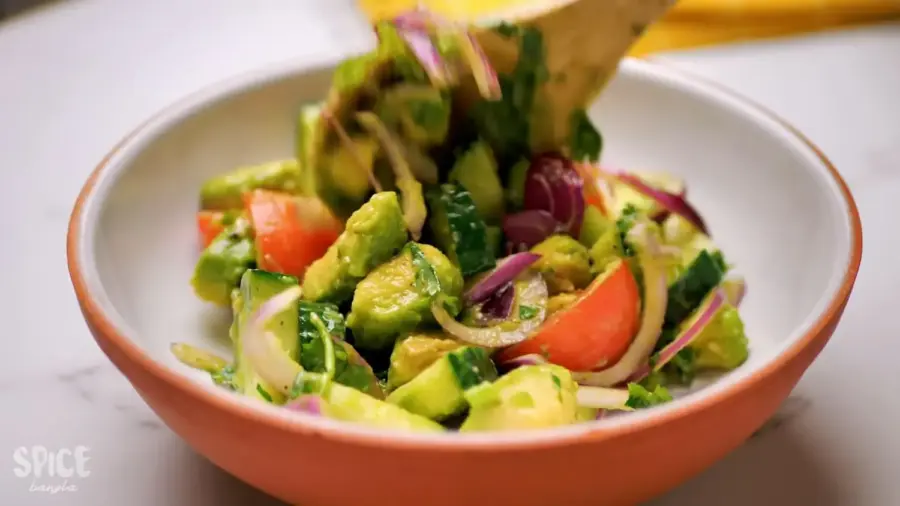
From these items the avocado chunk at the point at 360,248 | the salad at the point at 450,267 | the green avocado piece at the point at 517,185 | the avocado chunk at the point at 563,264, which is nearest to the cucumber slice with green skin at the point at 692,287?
the salad at the point at 450,267

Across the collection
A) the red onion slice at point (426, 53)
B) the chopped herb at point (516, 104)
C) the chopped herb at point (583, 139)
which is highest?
the red onion slice at point (426, 53)

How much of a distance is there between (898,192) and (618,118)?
0.50 m

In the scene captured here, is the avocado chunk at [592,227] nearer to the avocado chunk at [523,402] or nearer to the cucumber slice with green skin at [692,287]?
the cucumber slice with green skin at [692,287]

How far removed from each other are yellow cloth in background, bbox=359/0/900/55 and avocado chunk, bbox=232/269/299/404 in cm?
111

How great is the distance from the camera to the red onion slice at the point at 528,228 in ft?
3.43

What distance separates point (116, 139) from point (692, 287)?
1.08 meters

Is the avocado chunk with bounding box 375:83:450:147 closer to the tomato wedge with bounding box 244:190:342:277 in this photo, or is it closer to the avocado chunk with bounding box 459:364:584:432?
the tomato wedge with bounding box 244:190:342:277

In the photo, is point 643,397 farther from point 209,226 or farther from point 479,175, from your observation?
point 209,226

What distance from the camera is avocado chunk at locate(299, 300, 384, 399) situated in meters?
0.86

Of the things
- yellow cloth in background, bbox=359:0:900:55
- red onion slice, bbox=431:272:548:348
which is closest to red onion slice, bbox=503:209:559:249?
red onion slice, bbox=431:272:548:348

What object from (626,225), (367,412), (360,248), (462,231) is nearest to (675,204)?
(626,225)

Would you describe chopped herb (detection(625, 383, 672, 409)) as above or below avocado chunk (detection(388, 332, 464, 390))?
below


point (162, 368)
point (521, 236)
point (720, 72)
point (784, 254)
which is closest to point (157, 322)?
point (162, 368)

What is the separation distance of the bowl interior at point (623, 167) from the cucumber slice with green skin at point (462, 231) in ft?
0.95
